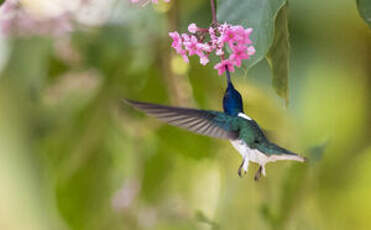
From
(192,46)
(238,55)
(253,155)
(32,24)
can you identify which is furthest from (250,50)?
(32,24)

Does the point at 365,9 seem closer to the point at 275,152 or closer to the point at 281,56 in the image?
the point at 281,56

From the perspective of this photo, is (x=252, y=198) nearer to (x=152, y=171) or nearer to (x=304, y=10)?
(x=152, y=171)

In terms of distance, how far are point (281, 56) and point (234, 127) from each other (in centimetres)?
21

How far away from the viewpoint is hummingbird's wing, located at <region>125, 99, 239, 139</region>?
1.18 meters

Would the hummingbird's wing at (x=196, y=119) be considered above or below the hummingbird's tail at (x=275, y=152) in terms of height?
above

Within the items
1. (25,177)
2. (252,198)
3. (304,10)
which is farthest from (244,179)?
(25,177)

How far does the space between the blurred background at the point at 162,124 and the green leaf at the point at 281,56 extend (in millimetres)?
912

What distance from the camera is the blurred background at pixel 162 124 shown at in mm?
2311

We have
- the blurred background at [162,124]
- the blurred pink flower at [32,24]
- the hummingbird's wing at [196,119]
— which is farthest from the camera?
the blurred background at [162,124]

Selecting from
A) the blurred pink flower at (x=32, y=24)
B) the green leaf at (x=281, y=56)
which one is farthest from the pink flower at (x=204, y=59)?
the blurred pink flower at (x=32, y=24)

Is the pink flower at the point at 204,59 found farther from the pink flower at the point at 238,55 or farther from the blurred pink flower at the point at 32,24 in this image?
the blurred pink flower at the point at 32,24

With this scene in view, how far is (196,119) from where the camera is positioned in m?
Result: 1.26

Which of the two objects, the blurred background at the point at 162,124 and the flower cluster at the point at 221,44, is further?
the blurred background at the point at 162,124

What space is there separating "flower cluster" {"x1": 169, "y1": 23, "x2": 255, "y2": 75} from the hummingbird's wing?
4.0 inches
